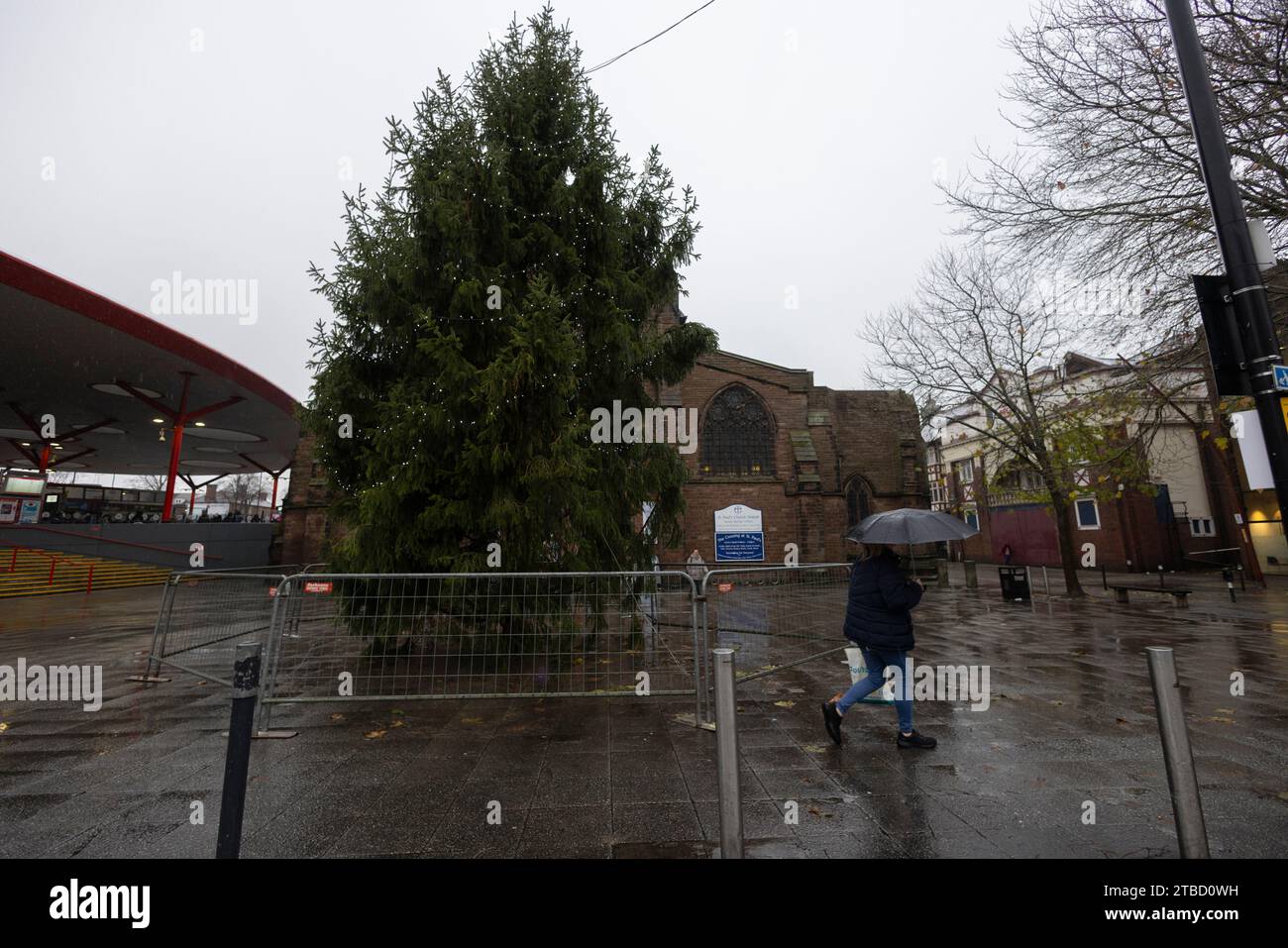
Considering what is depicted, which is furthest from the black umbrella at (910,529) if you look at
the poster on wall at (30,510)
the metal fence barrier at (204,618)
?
the poster on wall at (30,510)

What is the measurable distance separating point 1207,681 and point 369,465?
10.6 meters

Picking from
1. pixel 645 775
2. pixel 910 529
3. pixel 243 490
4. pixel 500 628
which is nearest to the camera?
pixel 645 775

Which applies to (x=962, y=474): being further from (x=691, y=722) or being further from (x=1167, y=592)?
(x=691, y=722)

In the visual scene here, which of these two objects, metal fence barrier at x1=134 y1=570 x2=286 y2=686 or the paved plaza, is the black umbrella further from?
metal fence barrier at x1=134 y1=570 x2=286 y2=686

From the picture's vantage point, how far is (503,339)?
7.40 metres

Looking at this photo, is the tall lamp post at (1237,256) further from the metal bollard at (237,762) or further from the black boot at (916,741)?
the metal bollard at (237,762)

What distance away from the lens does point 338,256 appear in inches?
308

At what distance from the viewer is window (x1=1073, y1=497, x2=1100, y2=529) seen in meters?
28.7

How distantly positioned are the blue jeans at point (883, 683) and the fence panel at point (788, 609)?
6.78 ft

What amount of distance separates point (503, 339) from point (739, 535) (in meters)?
18.3

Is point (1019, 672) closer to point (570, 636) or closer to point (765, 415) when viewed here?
point (570, 636)

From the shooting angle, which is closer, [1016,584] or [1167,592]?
[1167,592]

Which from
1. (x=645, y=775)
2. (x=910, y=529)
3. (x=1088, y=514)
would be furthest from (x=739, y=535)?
(x=645, y=775)
